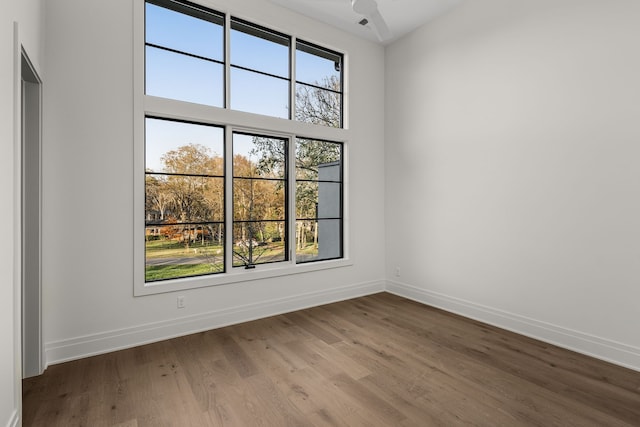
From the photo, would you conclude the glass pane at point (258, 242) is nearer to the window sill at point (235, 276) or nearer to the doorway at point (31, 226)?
the window sill at point (235, 276)

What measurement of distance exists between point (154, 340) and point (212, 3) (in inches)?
130

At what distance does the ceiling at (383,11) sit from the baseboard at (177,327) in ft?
11.0

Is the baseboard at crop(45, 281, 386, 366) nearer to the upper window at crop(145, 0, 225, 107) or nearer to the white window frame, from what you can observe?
the white window frame

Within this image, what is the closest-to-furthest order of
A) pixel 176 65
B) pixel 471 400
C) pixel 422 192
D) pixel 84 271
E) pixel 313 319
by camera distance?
pixel 471 400, pixel 84 271, pixel 176 65, pixel 313 319, pixel 422 192

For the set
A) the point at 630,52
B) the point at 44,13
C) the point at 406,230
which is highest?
the point at 44,13

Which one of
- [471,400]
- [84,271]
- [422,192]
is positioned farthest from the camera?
[422,192]

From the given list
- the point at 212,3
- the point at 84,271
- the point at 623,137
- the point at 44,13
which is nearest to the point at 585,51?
the point at 623,137

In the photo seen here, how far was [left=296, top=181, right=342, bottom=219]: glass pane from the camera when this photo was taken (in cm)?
405

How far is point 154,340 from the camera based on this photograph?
2996mm

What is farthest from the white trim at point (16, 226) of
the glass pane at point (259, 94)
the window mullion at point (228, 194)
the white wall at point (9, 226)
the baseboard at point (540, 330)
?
the baseboard at point (540, 330)

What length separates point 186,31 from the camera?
129 inches

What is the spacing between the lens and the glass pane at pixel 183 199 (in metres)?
3.08

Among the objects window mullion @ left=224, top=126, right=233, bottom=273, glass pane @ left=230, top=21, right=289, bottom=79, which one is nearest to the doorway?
window mullion @ left=224, top=126, right=233, bottom=273

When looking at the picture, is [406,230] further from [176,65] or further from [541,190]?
[176,65]
